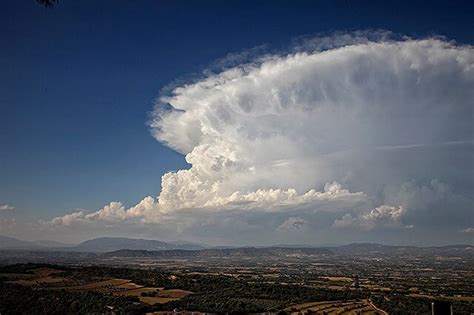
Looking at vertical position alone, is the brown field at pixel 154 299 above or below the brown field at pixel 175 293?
above

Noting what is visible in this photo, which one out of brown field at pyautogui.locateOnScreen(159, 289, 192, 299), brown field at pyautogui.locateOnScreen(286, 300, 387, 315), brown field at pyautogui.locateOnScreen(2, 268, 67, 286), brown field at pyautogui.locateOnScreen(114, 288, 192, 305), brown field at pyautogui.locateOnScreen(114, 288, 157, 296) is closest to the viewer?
brown field at pyautogui.locateOnScreen(286, 300, 387, 315)

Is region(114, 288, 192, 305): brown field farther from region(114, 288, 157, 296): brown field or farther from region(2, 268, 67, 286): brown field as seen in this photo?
region(2, 268, 67, 286): brown field

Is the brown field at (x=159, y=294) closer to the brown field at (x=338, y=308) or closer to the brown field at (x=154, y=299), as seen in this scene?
the brown field at (x=154, y=299)

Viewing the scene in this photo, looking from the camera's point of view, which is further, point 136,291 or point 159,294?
point 136,291

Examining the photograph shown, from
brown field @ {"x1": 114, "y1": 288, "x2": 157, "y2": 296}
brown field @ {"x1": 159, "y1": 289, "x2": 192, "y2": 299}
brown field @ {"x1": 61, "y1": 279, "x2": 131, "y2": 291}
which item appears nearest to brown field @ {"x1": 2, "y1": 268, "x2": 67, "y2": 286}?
brown field @ {"x1": 61, "y1": 279, "x2": 131, "y2": 291}

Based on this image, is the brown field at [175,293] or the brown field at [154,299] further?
the brown field at [175,293]

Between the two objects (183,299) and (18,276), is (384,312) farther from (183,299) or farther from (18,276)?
(18,276)

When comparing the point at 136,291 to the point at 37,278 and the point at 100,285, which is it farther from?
the point at 37,278

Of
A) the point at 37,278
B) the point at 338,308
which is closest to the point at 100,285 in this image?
the point at 37,278

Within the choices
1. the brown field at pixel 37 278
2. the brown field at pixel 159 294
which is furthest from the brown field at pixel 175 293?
the brown field at pixel 37 278

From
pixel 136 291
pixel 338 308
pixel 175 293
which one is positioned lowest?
pixel 338 308
